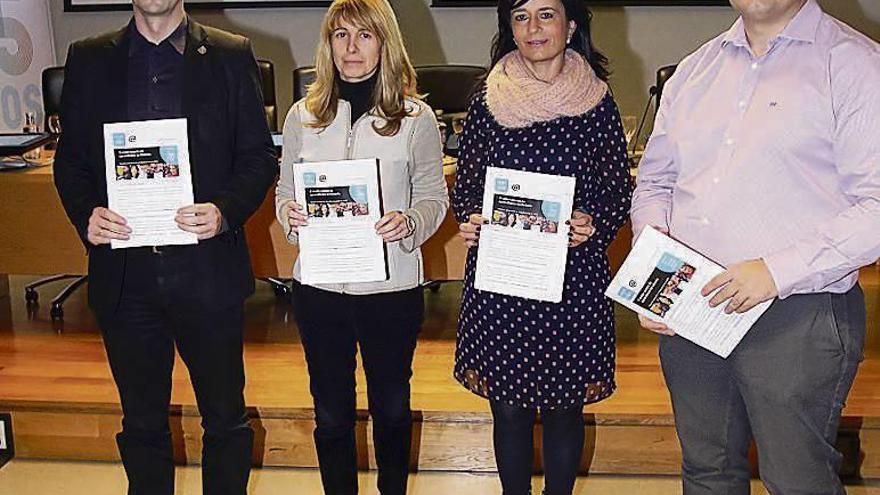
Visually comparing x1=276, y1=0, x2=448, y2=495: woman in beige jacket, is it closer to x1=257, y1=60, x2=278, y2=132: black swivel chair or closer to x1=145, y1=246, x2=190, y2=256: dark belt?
x1=145, y1=246, x2=190, y2=256: dark belt

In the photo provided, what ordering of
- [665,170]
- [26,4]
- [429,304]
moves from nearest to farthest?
[665,170] → [429,304] → [26,4]

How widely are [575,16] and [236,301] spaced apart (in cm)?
94

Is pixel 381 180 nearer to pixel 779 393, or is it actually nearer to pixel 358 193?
pixel 358 193

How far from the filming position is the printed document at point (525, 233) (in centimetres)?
205

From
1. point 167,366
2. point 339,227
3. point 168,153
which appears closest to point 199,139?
point 168,153

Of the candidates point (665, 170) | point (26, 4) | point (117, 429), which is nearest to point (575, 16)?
point (665, 170)

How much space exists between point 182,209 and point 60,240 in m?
1.68

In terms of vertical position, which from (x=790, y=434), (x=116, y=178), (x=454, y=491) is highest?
(x=116, y=178)

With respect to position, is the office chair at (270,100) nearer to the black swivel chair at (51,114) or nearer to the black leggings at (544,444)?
the black swivel chair at (51,114)

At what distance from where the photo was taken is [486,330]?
219 cm

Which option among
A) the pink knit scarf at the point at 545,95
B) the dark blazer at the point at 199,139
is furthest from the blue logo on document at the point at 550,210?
the dark blazer at the point at 199,139

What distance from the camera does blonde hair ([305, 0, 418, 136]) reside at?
216 cm

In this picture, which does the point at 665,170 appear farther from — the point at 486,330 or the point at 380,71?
the point at 380,71

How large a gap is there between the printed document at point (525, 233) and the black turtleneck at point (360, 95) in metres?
0.34
